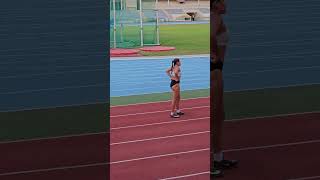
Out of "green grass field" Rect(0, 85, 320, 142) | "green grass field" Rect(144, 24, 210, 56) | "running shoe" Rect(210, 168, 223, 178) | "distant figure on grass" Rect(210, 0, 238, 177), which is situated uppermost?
"green grass field" Rect(144, 24, 210, 56)

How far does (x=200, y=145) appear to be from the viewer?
22.1 feet

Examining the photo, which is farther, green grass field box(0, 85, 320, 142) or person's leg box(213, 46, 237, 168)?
green grass field box(0, 85, 320, 142)

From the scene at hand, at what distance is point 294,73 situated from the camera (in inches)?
576

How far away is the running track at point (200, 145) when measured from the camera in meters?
5.53

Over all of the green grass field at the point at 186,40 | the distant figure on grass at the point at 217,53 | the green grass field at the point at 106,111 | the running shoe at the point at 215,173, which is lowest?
the running shoe at the point at 215,173

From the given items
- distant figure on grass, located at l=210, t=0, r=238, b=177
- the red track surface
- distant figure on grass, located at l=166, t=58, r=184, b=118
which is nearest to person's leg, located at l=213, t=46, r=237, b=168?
distant figure on grass, located at l=210, t=0, r=238, b=177

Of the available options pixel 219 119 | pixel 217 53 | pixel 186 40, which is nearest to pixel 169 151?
pixel 219 119

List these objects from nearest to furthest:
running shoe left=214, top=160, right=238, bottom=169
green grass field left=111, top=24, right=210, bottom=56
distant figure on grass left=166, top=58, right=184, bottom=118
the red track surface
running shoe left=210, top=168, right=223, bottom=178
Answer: running shoe left=210, top=168, right=223, bottom=178 < running shoe left=214, top=160, right=238, bottom=169 < the red track surface < distant figure on grass left=166, top=58, right=184, bottom=118 < green grass field left=111, top=24, right=210, bottom=56

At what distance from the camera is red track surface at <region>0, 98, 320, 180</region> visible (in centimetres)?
552

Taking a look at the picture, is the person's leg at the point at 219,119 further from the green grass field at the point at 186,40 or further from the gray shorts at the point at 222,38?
the green grass field at the point at 186,40

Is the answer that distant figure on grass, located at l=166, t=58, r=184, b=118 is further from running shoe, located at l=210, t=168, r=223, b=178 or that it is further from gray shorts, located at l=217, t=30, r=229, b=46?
gray shorts, located at l=217, t=30, r=229, b=46

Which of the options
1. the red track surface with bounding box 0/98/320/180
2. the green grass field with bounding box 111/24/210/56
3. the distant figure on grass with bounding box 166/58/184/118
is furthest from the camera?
the green grass field with bounding box 111/24/210/56

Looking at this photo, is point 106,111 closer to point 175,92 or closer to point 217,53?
point 175,92

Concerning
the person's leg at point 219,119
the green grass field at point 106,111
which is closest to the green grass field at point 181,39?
the green grass field at point 106,111
